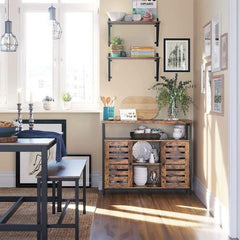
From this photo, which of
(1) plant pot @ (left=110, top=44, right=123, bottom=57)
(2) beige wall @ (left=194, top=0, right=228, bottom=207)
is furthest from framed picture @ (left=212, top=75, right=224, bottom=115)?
(1) plant pot @ (left=110, top=44, right=123, bottom=57)

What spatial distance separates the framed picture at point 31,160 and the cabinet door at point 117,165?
32.5 inches

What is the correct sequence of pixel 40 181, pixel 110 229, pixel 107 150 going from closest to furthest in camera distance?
1. pixel 40 181
2. pixel 110 229
3. pixel 107 150

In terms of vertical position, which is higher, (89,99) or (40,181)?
(89,99)

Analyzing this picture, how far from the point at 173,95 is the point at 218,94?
125 cm

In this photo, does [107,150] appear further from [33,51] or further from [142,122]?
[33,51]

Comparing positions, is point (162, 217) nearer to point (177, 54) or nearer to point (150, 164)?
point (150, 164)

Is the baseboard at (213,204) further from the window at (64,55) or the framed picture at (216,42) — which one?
the window at (64,55)

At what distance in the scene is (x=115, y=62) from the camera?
18.6 ft

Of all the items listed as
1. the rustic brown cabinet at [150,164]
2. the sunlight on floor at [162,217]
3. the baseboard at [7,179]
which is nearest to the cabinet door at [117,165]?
the rustic brown cabinet at [150,164]

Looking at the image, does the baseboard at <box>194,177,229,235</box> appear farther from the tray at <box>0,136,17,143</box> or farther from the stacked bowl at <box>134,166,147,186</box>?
→ the tray at <box>0,136,17,143</box>

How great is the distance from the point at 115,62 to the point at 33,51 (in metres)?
1.17

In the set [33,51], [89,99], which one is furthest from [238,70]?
[33,51]

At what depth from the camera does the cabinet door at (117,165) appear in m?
5.38

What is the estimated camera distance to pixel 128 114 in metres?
5.55
